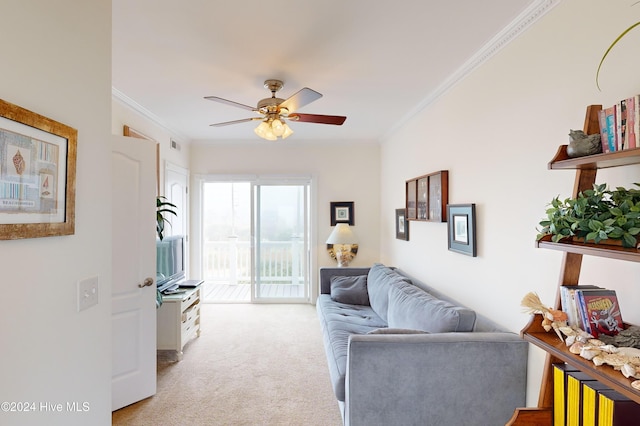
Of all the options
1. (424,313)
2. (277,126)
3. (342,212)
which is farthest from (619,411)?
(342,212)

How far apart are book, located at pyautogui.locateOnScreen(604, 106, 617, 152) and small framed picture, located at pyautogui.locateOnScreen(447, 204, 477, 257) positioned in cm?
129

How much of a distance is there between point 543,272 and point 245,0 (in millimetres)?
2173

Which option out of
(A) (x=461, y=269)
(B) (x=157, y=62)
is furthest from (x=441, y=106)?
(B) (x=157, y=62)

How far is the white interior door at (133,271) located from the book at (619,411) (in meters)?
2.72

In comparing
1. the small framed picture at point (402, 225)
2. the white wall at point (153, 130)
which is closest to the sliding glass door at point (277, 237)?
the white wall at point (153, 130)

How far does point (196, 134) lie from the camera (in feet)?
15.5

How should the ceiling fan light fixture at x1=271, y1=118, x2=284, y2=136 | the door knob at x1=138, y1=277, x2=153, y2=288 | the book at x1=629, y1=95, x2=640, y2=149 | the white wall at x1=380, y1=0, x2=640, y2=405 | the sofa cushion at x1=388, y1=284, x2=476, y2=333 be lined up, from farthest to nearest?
the ceiling fan light fixture at x1=271, y1=118, x2=284, y2=136
the door knob at x1=138, y1=277, x2=153, y2=288
the sofa cushion at x1=388, y1=284, x2=476, y2=333
the white wall at x1=380, y1=0, x2=640, y2=405
the book at x1=629, y1=95, x2=640, y2=149

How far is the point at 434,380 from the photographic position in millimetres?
1827

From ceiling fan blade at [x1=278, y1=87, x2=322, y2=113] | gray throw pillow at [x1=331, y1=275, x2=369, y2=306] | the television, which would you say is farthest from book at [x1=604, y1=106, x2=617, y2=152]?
the television

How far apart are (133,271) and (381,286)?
2259 millimetres

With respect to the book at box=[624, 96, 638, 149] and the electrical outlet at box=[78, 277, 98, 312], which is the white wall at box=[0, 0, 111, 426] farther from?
the book at box=[624, 96, 638, 149]

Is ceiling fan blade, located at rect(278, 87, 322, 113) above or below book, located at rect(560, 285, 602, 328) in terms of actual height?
above

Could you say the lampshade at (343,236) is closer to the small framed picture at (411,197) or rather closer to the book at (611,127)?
the small framed picture at (411,197)

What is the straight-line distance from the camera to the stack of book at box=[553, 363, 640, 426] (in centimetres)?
110
